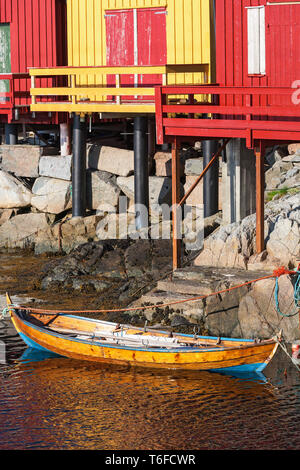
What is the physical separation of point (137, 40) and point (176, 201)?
6.82 m

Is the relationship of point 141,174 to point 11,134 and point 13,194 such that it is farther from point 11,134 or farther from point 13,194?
point 11,134

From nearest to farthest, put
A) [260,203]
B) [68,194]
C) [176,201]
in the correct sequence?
[260,203] → [176,201] → [68,194]

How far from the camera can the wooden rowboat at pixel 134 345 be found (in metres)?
22.9

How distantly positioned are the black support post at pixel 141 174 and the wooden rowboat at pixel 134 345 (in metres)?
8.77

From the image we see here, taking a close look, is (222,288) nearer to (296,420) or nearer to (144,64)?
(296,420)

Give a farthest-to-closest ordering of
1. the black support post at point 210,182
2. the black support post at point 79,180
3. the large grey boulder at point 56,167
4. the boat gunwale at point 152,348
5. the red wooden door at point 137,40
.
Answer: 1. the large grey boulder at point 56,167
2. the black support post at point 79,180
3. the black support post at point 210,182
4. the red wooden door at point 137,40
5. the boat gunwale at point 152,348

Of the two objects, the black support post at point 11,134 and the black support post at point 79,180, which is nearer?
the black support post at point 79,180

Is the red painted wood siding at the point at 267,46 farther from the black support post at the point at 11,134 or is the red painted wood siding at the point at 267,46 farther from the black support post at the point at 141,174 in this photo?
the black support post at the point at 11,134

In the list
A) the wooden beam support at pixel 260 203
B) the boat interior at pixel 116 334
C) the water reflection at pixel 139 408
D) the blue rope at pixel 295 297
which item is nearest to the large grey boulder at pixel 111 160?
the wooden beam support at pixel 260 203

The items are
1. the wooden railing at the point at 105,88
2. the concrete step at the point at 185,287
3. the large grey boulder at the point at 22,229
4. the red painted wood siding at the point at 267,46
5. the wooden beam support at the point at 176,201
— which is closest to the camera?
the concrete step at the point at 185,287

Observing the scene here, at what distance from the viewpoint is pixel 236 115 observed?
95.7 feet

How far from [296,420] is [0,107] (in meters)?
18.7

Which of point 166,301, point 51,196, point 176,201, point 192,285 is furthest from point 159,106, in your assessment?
point 51,196
